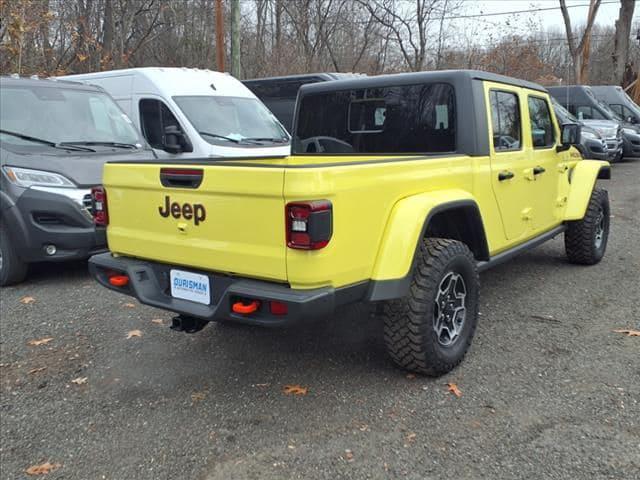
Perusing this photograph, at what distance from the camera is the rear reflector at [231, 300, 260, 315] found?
3002 mm

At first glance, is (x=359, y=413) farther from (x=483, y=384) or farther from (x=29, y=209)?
(x=29, y=209)

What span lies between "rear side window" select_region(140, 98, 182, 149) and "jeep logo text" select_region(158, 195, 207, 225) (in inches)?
192

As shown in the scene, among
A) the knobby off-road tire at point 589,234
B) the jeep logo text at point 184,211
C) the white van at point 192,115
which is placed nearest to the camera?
the jeep logo text at point 184,211

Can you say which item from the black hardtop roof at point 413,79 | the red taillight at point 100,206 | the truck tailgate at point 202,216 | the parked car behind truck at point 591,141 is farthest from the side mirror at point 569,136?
the parked car behind truck at point 591,141

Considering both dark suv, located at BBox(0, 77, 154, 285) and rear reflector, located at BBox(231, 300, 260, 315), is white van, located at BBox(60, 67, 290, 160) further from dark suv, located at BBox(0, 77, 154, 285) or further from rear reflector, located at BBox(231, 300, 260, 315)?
rear reflector, located at BBox(231, 300, 260, 315)

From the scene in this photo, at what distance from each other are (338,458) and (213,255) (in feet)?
4.03

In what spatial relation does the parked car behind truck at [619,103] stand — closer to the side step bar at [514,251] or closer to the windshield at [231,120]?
the windshield at [231,120]

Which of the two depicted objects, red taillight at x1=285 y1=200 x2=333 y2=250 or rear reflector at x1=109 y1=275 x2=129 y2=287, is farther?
rear reflector at x1=109 y1=275 x2=129 y2=287

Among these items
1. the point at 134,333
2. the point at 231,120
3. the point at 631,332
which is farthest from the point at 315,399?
the point at 231,120

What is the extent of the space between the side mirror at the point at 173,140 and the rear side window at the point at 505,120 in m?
4.54

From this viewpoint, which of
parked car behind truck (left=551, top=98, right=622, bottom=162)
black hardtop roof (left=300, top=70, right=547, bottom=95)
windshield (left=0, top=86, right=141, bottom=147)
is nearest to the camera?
black hardtop roof (left=300, top=70, right=547, bottom=95)

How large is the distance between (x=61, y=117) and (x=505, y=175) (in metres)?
4.75

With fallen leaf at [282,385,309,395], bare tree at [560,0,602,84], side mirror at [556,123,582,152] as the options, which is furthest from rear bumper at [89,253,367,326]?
bare tree at [560,0,602,84]

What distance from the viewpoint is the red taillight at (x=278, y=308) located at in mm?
2895
